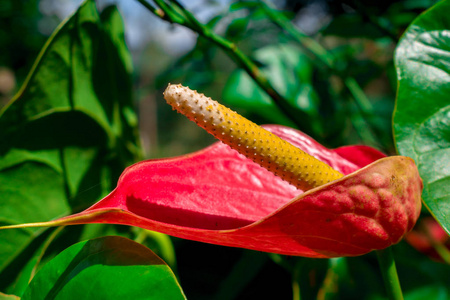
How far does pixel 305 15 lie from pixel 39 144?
135 cm

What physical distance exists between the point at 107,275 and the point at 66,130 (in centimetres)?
26

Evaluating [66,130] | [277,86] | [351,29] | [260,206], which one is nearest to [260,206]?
[260,206]

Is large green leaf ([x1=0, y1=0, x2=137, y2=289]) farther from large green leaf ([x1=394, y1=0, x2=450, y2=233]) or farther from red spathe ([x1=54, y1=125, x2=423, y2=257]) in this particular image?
large green leaf ([x1=394, y1=0, x2=450, y2=233])

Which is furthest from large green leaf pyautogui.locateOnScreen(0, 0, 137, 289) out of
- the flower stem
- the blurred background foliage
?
the flower stem

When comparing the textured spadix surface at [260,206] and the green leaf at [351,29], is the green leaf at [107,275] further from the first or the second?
the green leaf at [351,29]

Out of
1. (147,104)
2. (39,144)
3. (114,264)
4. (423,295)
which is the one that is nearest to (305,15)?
(423,295)

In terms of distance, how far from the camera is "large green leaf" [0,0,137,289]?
421 mm

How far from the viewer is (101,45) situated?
51cm

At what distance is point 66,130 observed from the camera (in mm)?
482

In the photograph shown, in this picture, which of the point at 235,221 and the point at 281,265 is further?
the point at 281,265

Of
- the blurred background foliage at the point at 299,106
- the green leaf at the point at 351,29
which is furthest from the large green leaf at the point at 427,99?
the green leaf at the point at 351,29

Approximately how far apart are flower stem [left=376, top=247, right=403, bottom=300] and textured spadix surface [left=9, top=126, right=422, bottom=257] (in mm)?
25

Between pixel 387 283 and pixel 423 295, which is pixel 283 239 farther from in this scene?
pixel 423 295

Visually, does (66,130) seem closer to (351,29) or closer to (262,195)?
(262,195)
